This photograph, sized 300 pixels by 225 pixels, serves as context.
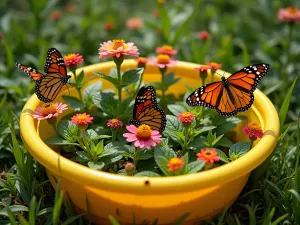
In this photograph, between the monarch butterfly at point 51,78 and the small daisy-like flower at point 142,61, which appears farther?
the small daisy-like flower at point 142,61

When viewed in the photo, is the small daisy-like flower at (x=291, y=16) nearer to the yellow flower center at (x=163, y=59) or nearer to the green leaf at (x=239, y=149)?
the yellow flower center at (x=163, y=59)

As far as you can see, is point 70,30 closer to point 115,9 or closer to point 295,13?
point 115,9

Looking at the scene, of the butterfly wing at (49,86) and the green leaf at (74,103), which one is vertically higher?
the butterfly wing at (49,86)

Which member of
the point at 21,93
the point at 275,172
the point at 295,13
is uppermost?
the point at 295,13

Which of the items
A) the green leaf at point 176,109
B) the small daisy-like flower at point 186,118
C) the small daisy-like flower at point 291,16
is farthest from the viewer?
the small daisy-like flower at point 291,16

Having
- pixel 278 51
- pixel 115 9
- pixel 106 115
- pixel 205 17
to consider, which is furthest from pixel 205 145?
pixel 115 9

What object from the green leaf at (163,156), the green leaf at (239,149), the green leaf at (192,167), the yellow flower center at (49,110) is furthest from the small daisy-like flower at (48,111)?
the green leaf at (239,149)

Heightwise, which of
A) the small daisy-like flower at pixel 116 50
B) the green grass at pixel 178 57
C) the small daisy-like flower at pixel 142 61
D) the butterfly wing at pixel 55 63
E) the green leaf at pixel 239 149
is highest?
the small daisy-like flower at pixel 116 50

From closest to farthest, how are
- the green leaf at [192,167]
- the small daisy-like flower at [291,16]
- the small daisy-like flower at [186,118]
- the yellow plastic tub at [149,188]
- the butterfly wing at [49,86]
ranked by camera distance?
the yellow plastic tub at [149,188] < the green leaf at [192,167] < the small daisy-like flower at [186,118] < the butterfly wing at [49,86] < the small daisy-like flower at [291,16]
